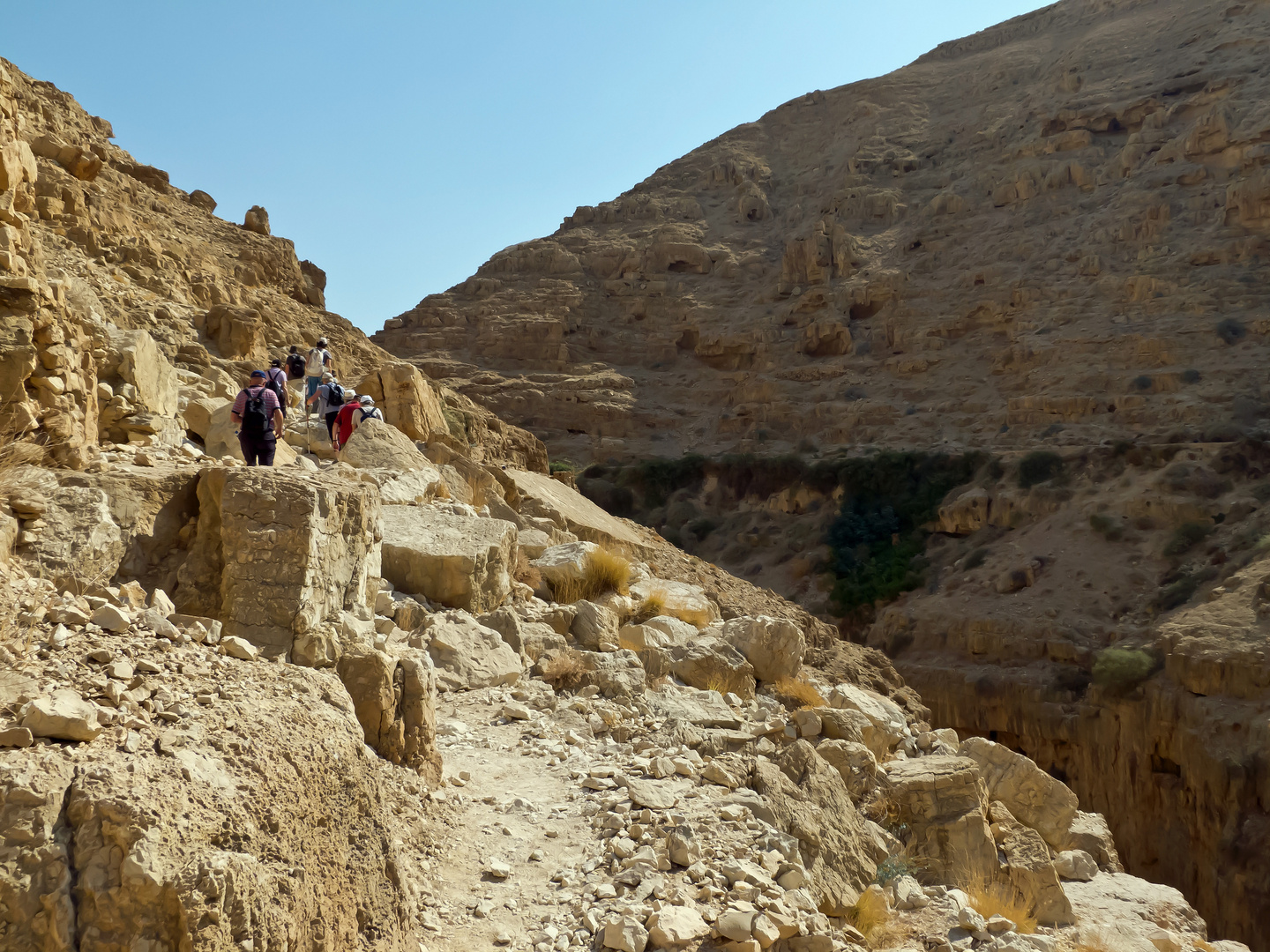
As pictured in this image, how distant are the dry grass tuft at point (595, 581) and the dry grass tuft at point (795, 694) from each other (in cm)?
169

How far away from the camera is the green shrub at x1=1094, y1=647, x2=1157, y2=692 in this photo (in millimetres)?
19125

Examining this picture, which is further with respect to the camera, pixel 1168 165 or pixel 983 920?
pixel 1168 165

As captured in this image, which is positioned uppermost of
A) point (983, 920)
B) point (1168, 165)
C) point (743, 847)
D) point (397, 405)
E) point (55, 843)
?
point (1168, 165)

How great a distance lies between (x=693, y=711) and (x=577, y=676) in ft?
2.53

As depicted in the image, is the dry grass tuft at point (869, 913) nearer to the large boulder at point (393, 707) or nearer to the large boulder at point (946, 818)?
the large boulder at point (946, 818)

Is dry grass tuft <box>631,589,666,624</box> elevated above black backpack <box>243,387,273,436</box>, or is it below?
below

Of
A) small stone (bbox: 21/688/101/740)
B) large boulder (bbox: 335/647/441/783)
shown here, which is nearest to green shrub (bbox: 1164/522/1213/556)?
large boulder (bbox: 335/647/441/783)

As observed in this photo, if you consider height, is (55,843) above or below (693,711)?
above

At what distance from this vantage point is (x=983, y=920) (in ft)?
15.5

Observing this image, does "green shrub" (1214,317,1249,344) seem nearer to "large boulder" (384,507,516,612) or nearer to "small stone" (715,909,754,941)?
"large boulder" (384,507,516,612)

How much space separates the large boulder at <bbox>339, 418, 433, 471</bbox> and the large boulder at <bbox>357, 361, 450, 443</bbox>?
1.87 m

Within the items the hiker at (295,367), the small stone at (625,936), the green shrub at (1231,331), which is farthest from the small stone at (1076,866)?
the green shrub at (1231,331)

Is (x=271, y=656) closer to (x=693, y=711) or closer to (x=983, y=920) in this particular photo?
(x=693, y=711)

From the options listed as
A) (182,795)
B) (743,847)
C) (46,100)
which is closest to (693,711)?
(743,847)
